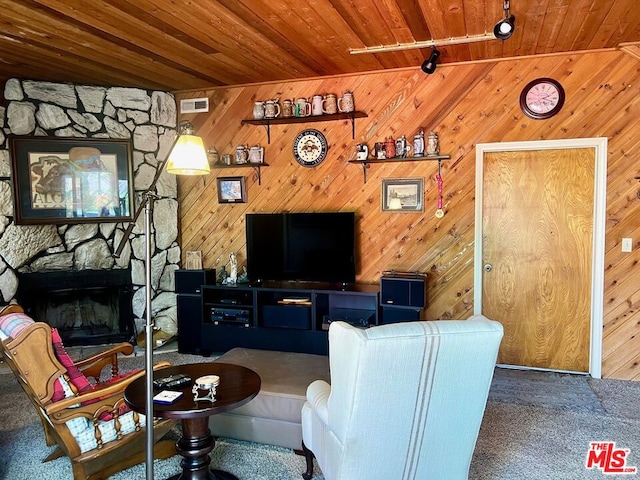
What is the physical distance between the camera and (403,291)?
3881 mm

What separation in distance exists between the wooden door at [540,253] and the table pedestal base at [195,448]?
281 centimetres

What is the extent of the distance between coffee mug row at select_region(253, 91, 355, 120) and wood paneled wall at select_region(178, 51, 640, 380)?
131mm

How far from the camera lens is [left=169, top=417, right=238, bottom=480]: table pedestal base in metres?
2.17

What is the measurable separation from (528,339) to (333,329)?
9.51ft

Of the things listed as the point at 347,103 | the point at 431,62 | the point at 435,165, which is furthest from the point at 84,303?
the point at 431,62

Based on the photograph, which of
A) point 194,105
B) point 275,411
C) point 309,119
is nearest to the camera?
point 275,411

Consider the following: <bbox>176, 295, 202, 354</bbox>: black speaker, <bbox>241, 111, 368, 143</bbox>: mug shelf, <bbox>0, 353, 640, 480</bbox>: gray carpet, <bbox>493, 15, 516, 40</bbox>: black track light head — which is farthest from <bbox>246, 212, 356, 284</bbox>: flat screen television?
<bbox>493, 15, 516, 40</bbox>: black track light head

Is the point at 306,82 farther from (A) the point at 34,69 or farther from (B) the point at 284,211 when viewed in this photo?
(A) the point at 34,69

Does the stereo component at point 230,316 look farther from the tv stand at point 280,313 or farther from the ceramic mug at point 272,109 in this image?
the ceramic mug at point 272,109

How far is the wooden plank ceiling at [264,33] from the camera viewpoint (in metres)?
2.81

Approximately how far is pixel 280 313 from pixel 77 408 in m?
2.16

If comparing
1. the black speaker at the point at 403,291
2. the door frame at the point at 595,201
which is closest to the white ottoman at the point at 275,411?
the black speaker at the point at 403,291

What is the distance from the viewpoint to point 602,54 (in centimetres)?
365

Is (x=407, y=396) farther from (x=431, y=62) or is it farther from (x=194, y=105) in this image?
(x=194, y=105)
